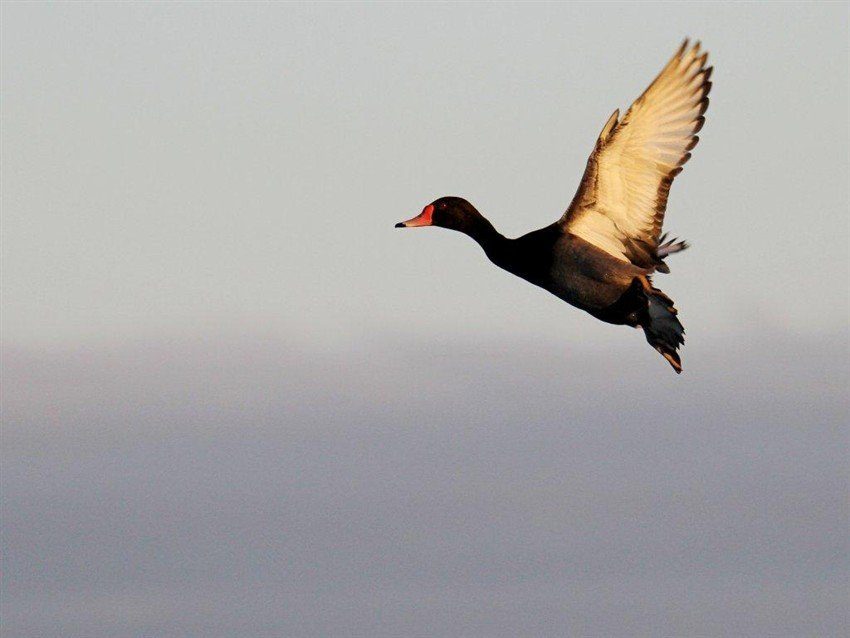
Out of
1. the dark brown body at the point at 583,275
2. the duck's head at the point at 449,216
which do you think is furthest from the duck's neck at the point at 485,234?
the dark brown body at the point at 583,275

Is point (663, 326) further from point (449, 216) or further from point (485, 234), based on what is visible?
point (449, 216)

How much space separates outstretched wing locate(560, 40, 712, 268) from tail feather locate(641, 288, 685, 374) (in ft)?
1.71

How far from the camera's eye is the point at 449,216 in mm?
20656

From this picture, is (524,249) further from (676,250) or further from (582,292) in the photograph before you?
(676,250)

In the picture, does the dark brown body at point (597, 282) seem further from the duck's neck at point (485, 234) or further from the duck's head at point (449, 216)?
the duck's head at point (449, 216)

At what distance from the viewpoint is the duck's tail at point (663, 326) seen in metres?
19.1

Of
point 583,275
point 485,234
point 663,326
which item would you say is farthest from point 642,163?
point 485,234

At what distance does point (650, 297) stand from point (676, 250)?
1251 mm

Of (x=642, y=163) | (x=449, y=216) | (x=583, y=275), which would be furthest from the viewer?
(x=449, y=216)

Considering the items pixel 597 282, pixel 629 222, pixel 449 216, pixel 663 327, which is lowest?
pixel 663 327

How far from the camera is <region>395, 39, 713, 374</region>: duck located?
18484 mm

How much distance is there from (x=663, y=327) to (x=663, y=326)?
0.01 meters

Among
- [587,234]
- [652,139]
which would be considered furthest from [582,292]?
[652,139]

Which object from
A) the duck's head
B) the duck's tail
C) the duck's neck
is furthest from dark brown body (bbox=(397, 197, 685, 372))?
the duck's head
